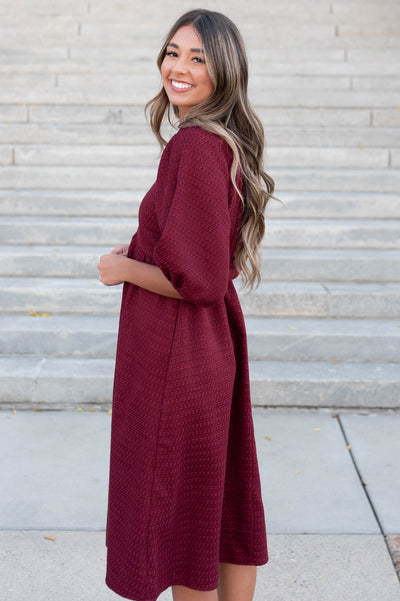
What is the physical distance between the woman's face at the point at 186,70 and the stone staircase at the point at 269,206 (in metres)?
2.63

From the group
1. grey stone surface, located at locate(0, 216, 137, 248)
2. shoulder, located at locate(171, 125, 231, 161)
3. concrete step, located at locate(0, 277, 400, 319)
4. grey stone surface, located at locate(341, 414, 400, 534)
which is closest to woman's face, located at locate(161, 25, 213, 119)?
shoulder, located at locate(171, 125, 231, 161)

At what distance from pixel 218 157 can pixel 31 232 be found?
13.3ft

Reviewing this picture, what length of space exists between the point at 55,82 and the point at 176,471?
249 inches

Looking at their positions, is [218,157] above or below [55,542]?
above

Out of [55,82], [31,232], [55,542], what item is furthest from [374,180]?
[55,542]

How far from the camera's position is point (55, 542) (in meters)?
2.89

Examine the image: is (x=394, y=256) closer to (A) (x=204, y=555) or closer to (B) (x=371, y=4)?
(A) (x=204, y=555)

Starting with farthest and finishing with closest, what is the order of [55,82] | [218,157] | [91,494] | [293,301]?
[55,82] → [293,301] → [91,494] → [218,157]

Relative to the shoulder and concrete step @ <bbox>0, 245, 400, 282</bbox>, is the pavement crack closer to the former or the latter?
concrete step @ <bbox>0, 245, 400, 282</bbox>

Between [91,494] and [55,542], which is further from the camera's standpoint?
[91,494]

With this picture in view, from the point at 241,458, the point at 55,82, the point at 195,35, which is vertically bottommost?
the point at 241,458

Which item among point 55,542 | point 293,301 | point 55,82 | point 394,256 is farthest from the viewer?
point 55,82

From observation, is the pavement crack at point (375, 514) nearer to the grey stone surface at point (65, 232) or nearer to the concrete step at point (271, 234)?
the concrete step at point (271, 234)

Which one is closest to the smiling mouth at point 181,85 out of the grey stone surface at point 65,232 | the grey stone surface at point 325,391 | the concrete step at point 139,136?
the grey stone surface at point 325,391
